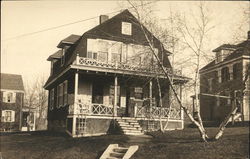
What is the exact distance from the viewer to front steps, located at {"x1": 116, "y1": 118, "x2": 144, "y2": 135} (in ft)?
52.4

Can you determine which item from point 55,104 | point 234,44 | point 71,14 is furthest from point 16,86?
point 234,44

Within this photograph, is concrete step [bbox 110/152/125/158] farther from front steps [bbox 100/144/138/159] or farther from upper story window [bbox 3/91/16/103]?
upper story window [bbox 3/91/16/103]

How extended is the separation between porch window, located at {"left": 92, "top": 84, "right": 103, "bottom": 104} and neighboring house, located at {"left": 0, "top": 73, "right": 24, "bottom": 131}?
1661cm

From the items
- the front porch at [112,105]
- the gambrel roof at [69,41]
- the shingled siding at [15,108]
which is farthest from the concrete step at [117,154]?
the shingled siding at [15,108]

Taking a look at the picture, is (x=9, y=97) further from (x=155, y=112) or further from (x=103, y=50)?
(x=155, y=112)

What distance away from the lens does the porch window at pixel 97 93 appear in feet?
62.5

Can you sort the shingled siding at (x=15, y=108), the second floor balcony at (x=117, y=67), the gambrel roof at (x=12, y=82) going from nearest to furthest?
the second floor balcony at (x=117, y=67)
the shingled siding at (x=15, y=108)
the gambrel roof at (x=12, y=82)

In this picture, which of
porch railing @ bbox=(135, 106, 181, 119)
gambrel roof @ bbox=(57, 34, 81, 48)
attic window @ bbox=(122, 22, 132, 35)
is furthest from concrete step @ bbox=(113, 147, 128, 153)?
gambrel roof @ bbox=(57, 34, 81, 48)

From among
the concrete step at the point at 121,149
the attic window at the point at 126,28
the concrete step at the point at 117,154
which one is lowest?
the concrete step at the point at 117,154

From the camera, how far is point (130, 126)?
54.7 feet

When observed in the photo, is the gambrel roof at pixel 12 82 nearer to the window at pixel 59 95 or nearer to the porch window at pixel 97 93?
the window at pixel 59 95

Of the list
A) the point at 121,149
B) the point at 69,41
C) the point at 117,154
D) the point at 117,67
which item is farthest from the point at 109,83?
the point at 117,154

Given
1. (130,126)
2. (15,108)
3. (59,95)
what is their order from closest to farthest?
(130,126) → (59,95) → (15,108)

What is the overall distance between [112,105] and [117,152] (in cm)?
683
